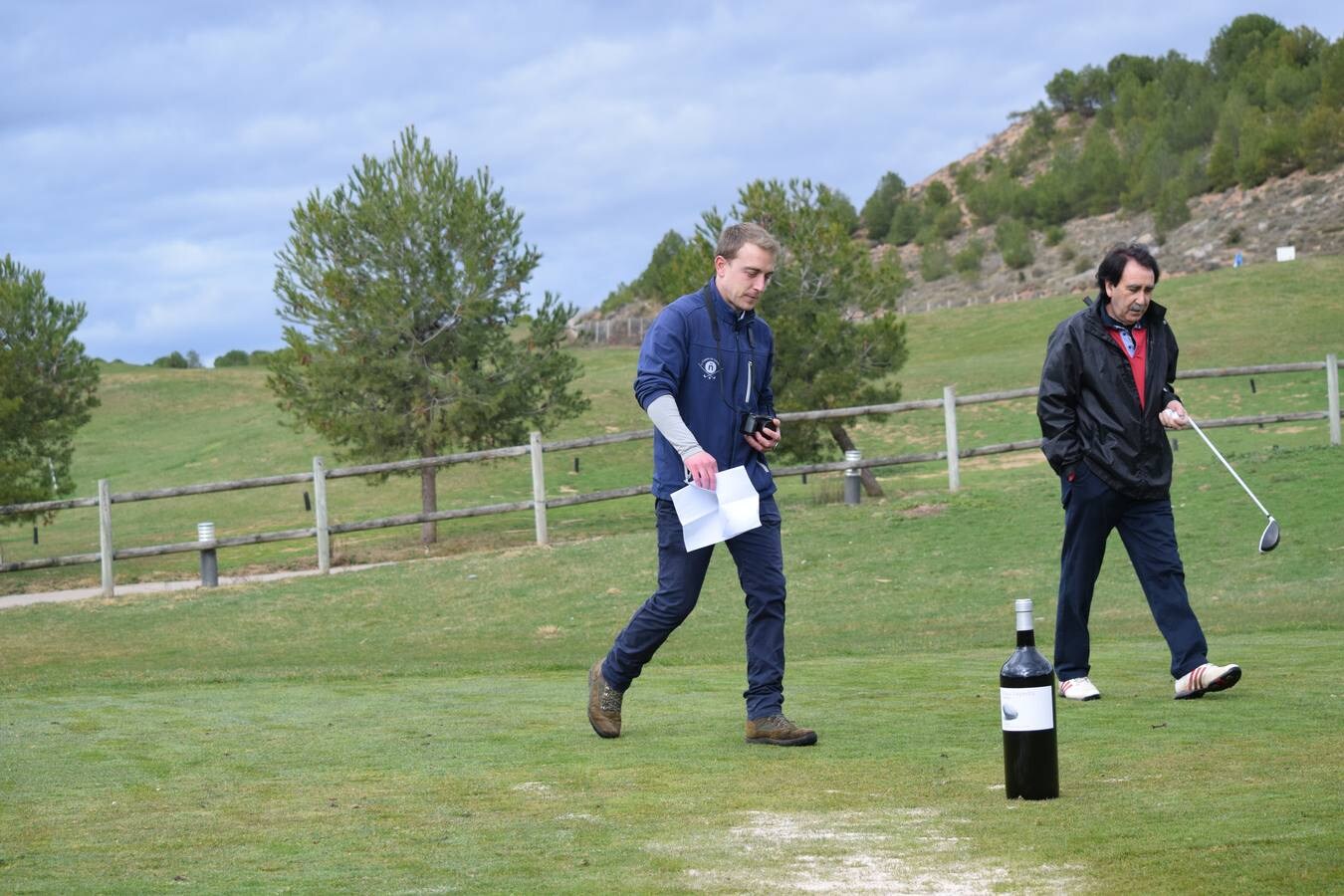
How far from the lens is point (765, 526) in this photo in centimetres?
633

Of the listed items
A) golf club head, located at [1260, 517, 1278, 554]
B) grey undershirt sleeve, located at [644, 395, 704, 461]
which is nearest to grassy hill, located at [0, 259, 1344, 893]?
golf club head, located at [1260, 517, 1278, 554]

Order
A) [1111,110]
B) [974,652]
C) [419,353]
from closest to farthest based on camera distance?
[974,652]
[419,353]
[1111,110]

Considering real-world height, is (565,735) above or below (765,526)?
below

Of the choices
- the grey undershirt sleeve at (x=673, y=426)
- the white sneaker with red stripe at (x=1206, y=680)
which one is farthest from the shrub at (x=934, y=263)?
the grey undershirt sleeve at (x=673, y=426)

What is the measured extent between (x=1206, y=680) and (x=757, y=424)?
238 centimetres

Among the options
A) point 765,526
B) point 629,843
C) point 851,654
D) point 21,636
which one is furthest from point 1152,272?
point 21,636

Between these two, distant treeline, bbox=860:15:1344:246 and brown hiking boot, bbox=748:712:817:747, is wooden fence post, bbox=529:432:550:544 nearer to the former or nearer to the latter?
brown hiking boot, bbox=748:712:817:747

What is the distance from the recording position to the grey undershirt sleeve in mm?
6035

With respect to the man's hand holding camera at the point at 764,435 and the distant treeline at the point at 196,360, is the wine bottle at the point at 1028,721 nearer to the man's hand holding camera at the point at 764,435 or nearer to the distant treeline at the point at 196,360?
the man's hand holding camera at the point at 764,435

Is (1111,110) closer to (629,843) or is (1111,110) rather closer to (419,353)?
(419,353)

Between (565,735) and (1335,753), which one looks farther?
(565,735)

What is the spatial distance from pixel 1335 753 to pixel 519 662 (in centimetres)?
730

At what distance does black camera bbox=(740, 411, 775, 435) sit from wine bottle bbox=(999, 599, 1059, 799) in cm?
173

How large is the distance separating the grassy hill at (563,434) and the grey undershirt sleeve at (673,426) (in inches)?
703
